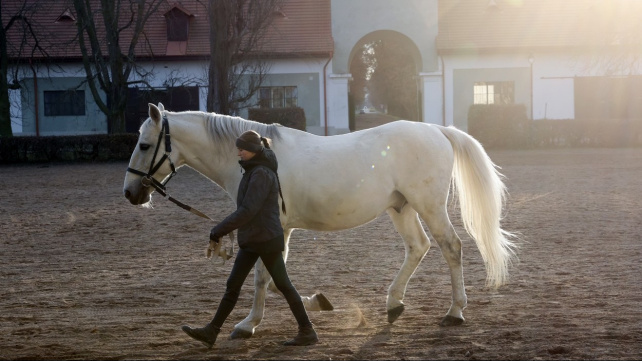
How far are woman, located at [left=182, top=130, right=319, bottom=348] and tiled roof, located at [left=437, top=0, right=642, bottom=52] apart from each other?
1195 inches

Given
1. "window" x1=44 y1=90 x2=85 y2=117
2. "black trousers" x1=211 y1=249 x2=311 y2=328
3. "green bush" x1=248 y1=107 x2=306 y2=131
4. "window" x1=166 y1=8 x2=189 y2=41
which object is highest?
"window" x1=166 y1=8 x2=189 y2=41

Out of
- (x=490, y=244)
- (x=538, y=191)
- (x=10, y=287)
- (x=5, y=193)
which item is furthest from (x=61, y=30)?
(x=490, y=244)

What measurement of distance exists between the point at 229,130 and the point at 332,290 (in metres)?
2.11

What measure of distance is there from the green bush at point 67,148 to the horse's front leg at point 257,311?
2268 centimetres

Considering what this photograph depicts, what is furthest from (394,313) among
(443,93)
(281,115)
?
(443,93)

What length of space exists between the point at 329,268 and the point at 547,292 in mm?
2559

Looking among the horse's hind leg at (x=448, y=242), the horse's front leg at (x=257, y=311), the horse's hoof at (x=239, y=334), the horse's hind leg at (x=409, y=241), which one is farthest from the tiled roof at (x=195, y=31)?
the horse's hoof at (x=239, y=334)

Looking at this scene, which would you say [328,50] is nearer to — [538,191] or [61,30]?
[61,30]

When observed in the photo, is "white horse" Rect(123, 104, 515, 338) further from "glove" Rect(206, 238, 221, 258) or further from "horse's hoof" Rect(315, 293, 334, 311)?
"glove" Rect(206, 238, 221, 258)

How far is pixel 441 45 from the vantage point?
3512 centimetres

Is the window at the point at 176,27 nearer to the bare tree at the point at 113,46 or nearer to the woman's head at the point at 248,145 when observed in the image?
the bare tree at the point at 113,46

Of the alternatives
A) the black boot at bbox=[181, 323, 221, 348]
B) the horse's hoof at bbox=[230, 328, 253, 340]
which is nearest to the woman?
the black boot at bbox=[181, 323, 221, 348]

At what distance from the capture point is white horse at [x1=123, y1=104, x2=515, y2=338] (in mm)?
6277

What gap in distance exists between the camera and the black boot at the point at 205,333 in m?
5.47
